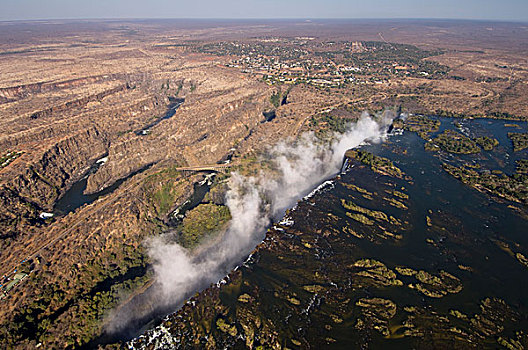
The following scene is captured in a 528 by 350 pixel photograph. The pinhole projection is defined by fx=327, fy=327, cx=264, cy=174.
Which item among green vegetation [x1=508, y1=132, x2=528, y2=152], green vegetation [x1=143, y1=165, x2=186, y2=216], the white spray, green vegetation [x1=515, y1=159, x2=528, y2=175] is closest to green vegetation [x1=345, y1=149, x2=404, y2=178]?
the white spray

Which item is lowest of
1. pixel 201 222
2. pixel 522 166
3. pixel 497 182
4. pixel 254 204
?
pixel 254 204

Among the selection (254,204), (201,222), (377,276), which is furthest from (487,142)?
(201,222)

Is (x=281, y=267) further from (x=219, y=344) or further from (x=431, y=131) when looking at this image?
(x=431, y=131)

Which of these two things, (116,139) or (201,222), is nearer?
(201,222)

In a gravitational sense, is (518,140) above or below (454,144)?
above

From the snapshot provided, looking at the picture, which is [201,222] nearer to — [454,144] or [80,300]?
[80,300]

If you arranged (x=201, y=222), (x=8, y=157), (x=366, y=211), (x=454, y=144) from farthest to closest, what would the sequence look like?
(x=454, y=144) < (x=8, y=157) < (x=366, y=211) < (x=201, y=222)

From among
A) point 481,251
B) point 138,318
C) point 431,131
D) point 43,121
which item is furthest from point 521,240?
point 43,121
